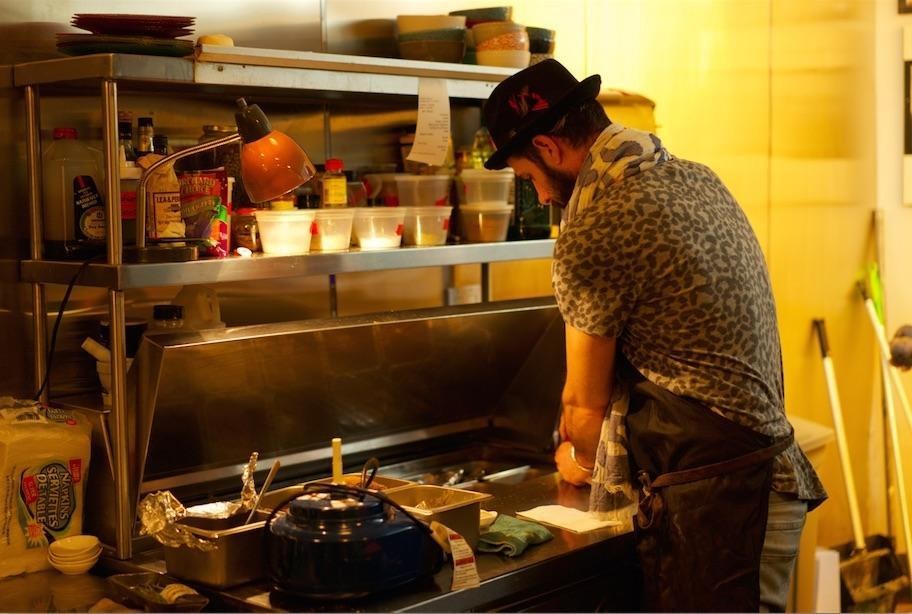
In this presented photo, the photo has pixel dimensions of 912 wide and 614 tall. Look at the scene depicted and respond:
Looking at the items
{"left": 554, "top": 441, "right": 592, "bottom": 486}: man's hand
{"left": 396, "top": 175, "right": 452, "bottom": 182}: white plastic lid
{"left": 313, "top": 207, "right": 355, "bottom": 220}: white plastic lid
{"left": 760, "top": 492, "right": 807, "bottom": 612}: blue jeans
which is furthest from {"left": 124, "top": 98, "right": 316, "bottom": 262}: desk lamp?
{"left": 760, "top": 492, "right": 807, "bottom": 612}: blue jeans

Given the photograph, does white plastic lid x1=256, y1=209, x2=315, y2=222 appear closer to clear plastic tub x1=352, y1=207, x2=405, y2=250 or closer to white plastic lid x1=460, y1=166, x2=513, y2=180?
clear plastic tub x1=352, y1=207, x2=405, y2=250

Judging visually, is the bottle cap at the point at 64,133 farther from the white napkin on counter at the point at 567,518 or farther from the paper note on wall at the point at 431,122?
the white napkin on counter at the point at 567,518

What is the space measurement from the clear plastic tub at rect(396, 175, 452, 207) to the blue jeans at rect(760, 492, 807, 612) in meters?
1.12

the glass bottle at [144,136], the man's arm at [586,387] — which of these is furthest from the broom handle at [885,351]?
the glass bottle at [144,136]

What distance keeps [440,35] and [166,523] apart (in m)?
1.39

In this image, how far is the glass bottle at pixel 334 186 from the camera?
2670 mm

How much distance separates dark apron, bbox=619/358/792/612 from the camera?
2279mm

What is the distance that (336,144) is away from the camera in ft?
9.87

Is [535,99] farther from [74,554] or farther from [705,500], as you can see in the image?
[74,554]

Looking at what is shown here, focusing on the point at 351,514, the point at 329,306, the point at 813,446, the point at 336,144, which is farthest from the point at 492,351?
the point at 813,446

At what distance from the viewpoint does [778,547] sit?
2.37 meters

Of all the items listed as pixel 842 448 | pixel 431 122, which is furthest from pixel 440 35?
pixel 842 448

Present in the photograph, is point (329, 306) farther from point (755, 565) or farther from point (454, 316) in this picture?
point (755, 565)

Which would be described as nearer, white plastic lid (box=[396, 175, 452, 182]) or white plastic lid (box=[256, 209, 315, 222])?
white plastic lid (box=[256, 209, 315, 222])
